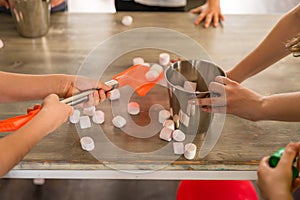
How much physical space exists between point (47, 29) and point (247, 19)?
611 mm

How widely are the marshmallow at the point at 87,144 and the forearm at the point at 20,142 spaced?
9 centimetres

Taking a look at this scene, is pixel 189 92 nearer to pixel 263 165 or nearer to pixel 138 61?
pixel 263 165

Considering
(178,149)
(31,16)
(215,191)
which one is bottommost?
(215,191)

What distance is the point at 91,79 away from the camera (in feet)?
3.17

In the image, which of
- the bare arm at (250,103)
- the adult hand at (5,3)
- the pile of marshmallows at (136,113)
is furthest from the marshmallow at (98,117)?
the adult hand at (5,3)

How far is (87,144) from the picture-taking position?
2.73ft

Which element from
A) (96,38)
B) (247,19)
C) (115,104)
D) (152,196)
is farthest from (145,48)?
(152,196)

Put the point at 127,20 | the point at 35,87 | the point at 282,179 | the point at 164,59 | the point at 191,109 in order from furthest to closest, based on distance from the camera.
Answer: the point at 127,20 → the point at 164,59 → the point at 35,87 → the point at 191,109 → the point at 282,179

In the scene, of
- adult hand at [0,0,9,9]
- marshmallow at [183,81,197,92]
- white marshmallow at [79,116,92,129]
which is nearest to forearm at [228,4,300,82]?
marshmallow at [183,81,197,92]

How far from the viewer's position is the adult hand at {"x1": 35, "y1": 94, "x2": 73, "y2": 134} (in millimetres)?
788

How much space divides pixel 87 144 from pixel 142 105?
180 millimetres

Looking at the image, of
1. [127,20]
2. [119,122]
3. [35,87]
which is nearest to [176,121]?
[119,122]

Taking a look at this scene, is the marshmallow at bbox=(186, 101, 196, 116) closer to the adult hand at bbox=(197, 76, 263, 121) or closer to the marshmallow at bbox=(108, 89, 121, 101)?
the adult hand at bbox=(197, 76, 263, 121)

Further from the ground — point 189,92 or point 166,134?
point 189,92
